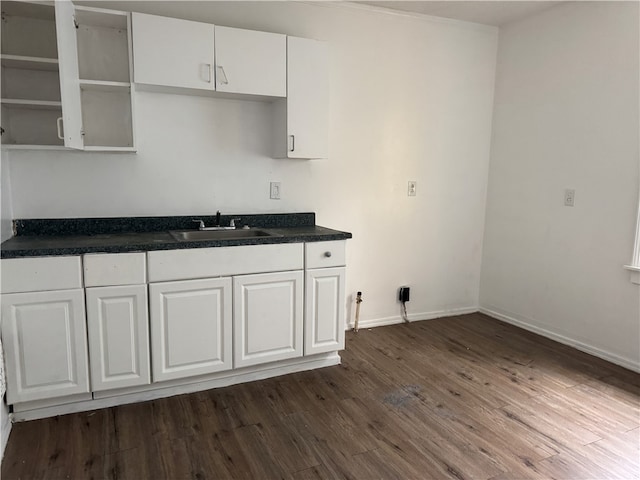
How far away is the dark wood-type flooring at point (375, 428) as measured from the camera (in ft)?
6.07

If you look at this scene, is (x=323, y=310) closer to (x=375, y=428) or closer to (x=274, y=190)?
(x=375, y=428)

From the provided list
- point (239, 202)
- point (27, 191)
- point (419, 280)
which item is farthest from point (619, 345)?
point (27, 191)

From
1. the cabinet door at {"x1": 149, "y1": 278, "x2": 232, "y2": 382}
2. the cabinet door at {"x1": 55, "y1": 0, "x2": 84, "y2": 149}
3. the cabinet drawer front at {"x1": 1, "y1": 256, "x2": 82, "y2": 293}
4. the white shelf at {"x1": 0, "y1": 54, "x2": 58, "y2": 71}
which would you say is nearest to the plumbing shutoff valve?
the cabinet door at {"x1": 149, "y1": 278, "x2": 232, "y2": 382}

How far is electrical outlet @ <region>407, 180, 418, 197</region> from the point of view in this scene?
3.55m

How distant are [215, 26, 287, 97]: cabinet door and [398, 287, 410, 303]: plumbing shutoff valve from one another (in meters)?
1.83

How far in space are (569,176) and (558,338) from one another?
1203 mm

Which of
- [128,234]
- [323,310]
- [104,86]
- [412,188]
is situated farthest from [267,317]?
[412,188]

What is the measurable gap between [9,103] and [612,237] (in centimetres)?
364

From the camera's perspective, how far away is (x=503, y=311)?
3764mm

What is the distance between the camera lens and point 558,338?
329 centimetres

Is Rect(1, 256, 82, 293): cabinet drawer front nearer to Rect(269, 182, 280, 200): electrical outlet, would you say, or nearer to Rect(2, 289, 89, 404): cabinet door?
Rect(2, 289, 89, 404): cabinet door

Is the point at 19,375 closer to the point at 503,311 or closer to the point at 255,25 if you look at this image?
the point at 255,25

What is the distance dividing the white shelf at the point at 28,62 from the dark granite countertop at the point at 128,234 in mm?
820

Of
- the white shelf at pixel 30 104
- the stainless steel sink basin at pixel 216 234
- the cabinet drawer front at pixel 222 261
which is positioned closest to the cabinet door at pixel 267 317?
the cabinet drawer front at pixel 222 261
